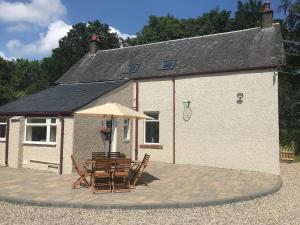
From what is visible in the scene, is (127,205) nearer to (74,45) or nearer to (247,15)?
(74,45)

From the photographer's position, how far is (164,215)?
7.18 m

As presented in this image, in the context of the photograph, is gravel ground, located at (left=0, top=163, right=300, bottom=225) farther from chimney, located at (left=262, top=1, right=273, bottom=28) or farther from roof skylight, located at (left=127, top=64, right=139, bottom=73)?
roof skylight, located at (left=127, top=64, right=139, bottom=73)

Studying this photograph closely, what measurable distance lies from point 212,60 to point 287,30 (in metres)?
15.2

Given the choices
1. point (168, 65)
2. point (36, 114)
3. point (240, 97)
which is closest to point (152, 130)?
point (168, 65)

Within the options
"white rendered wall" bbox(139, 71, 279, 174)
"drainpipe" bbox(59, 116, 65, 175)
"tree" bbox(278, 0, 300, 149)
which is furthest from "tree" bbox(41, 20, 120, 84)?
"drainpipe" bbox(59, 116, 65, 175)

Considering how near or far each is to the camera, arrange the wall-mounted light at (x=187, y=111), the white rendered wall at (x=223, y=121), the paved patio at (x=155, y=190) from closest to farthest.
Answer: the paved patio at (x=155, y=190), the white rendered wall at (x=223, y=121), the wall-mounted light at (x=187, y=111)

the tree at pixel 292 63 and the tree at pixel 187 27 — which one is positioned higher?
the tree at pixel 187 27

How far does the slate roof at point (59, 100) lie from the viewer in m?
13.2

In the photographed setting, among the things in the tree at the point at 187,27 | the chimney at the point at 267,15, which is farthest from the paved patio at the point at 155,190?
the tree at the point at 187,27

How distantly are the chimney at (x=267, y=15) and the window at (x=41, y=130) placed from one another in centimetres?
1168

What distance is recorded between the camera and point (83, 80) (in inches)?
771

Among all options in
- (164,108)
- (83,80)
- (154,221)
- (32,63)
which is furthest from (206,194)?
(32,63)

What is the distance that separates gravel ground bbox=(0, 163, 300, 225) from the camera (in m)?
6.74

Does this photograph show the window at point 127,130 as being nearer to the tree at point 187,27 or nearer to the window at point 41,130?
the window at point 41,130
